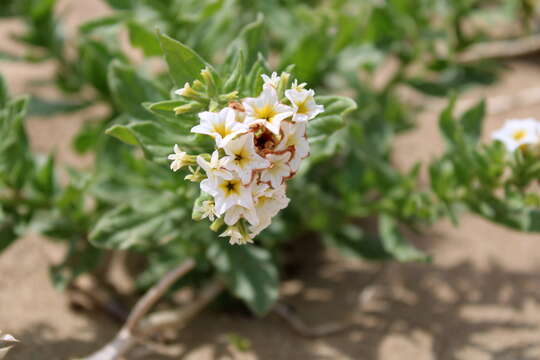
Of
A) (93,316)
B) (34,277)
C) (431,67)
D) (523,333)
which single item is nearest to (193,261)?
(93,316)

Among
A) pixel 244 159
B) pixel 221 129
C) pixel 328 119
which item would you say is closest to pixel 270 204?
pixel 244 159

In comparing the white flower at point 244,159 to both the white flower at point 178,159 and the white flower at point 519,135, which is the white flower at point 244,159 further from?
the white flower at point 519,135

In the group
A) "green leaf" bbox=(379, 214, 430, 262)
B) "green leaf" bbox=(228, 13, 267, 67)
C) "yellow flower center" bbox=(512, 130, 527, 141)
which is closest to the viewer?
"green leaf" bbox=(228, 13, 267, 67)

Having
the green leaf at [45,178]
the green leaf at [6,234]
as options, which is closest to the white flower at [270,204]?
the green leaf at [45,178]

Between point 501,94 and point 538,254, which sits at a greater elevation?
point 501,94

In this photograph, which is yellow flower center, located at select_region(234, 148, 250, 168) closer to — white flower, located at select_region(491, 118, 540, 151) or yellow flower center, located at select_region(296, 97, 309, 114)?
yellow flower center, located at select_region(296, 97, 309, 114)

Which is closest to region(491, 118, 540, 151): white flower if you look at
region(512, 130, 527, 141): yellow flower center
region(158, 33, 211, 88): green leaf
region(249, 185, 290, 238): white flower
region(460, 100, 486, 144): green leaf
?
region(512, 130, 527, 141): yellow flower center

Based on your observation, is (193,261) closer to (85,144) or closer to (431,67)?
(85,144)
